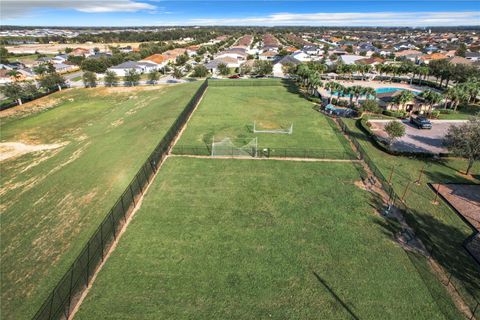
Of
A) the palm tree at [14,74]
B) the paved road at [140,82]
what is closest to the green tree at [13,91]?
the paved road at [140,82]

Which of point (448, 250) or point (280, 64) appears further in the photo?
point (280, 64)

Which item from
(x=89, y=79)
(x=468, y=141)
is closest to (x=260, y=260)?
(x=468, y=141)

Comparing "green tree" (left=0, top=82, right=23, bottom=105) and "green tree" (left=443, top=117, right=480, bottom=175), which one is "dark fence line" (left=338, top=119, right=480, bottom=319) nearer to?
"green tree" (left=443, top=117, right=480, bottom=175)

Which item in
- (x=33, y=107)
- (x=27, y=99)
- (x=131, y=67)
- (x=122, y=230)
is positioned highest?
(x=131, y=67)

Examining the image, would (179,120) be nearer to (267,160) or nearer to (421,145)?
(267,160)

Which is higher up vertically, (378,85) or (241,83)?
(241,83)

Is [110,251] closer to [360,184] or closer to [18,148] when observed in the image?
[360,184]
